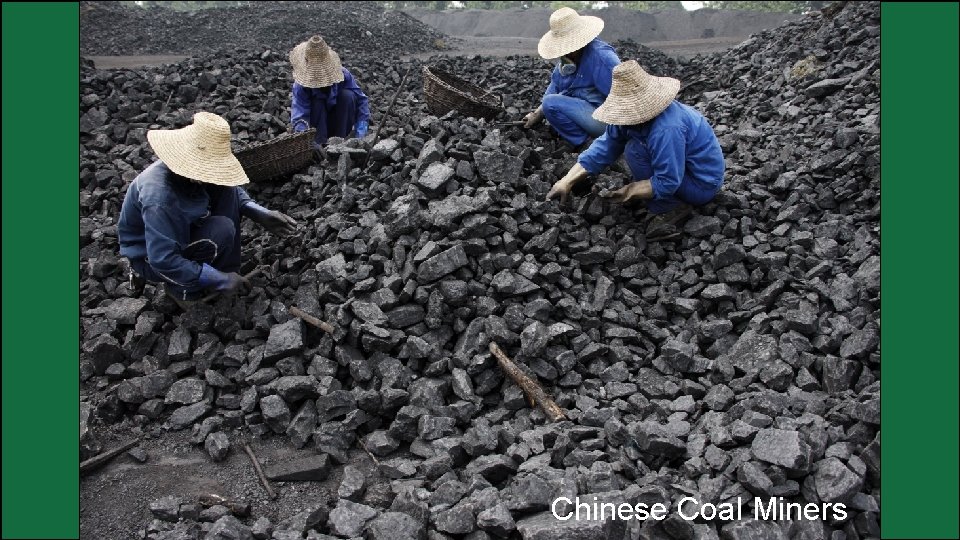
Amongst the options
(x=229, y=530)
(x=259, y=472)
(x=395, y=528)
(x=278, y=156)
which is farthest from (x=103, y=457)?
(x=278, y=156)

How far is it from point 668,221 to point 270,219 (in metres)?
2.76

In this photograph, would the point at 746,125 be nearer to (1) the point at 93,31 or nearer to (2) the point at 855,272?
(2) the point at 855,272

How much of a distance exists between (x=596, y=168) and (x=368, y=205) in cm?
161

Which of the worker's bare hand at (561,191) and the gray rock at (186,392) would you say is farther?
the worker's bare hand at (561,191)

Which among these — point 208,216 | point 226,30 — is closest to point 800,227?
point 208,216

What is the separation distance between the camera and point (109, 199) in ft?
17.5

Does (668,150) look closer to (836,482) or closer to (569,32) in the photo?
(569,32)

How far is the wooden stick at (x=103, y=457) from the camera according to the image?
3221 millimetres

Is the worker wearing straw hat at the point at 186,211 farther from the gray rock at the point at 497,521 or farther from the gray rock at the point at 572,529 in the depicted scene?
the gray rock at the point at 572,529

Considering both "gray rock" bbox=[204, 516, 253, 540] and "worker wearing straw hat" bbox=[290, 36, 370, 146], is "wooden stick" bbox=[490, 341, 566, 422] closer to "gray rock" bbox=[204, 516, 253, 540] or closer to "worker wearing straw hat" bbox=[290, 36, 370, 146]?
"gray rock" bbox=[204, 516, 253, 540]

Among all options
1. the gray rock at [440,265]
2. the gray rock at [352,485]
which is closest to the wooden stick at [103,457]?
the gray rock at [352,485]

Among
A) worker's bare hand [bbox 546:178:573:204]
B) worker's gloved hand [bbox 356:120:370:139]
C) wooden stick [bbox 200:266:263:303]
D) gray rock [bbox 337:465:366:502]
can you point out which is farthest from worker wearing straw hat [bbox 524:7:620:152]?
gray rock [bbox 337:465:366:502]

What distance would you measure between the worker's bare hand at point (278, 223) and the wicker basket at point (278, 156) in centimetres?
75

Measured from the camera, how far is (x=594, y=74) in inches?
201
